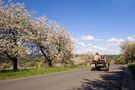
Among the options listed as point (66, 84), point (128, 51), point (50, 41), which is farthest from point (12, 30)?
point (128, 51)

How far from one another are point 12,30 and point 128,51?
78.3 meters

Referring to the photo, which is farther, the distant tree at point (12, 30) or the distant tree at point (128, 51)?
the distant tree at point (128, 51)

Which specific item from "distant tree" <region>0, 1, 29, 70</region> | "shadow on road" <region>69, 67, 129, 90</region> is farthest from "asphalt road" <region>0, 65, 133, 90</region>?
"distant tree" <region>0, 1, 29, 70</region>

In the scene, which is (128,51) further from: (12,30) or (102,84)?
(102,84)

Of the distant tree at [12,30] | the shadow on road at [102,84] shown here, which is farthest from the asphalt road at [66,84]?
the distant tree at [12,30]

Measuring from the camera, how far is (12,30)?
106 ft

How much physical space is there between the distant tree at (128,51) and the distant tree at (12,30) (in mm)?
74508

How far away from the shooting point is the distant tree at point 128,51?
102m

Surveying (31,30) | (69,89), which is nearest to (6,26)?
(31,30)

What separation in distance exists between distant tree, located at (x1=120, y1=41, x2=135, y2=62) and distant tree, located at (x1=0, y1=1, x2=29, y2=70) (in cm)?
7451

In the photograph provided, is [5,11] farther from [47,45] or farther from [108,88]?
[108,88]

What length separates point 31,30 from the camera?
38250 mm

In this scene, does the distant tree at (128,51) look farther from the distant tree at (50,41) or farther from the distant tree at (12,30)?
the distant tree at (12,30)

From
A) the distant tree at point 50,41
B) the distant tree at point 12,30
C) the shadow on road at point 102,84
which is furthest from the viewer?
the distant tree at point 50,41
